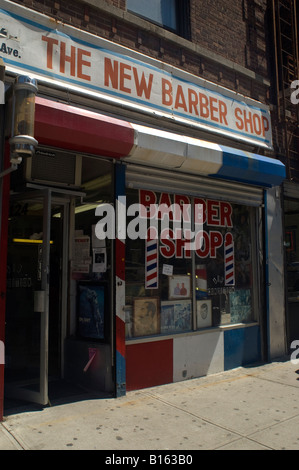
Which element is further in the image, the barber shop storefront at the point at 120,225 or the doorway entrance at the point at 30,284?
the doorway entrance at the point at 30,284

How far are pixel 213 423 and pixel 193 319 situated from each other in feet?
6.64

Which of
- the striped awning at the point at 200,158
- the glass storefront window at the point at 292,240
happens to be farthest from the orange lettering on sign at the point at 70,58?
the glass storefront window at the point at 292,240

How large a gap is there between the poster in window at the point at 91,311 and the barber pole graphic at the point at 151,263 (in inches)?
29.9

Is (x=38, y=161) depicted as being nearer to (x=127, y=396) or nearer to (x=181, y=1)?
(x=127, y=396)

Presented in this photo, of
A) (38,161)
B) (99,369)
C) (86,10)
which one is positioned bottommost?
(99,369)

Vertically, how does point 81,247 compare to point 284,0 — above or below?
below

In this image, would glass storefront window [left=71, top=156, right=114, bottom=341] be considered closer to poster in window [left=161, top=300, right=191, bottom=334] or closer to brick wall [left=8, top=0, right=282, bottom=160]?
poster in window [left=161, top=300, right=191, bottom=334]

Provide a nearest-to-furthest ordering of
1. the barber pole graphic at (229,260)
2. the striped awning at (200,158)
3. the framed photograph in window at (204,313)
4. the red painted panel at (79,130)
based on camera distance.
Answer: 1. the red painted panel at (79,130)
2. the striped awning at (200,158)
3. the framed photograph in window at (204,313)
4. the barber pole graphic at (229,260)

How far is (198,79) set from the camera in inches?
253

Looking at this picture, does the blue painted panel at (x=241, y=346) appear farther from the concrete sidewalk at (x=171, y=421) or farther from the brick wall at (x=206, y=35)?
the brick wall at (x=206, y=35)

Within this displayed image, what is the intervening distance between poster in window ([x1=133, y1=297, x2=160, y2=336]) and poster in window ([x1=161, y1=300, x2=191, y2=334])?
120mm

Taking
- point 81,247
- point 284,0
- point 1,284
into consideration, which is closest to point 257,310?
point 81,247

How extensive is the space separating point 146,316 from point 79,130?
2.75 metres

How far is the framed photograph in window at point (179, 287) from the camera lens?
5973 mm
